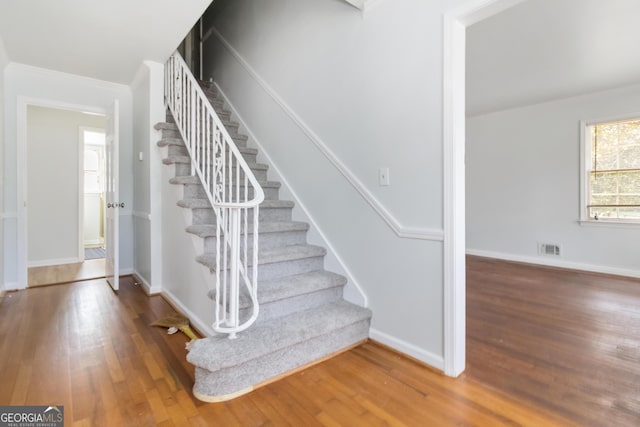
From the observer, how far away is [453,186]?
1752 millimetres

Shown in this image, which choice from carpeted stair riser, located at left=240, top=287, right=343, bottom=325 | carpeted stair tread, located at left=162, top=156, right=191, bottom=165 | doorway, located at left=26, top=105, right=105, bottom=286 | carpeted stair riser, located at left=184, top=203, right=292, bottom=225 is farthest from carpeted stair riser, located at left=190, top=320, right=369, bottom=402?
doorway, located at left=26, top=105, right=105, bottom=286

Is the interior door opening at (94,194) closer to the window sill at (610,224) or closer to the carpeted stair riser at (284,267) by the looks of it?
the carpeted stair riser at (284,267)

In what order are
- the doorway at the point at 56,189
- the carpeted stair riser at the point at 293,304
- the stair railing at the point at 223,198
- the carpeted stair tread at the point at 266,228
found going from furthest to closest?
the doorway at the point at 56,189 < the carpeted stair tread at the point at 266,228 < the carpeted stair riser at the point at 293,304 < the stair railing at the point at 223,198

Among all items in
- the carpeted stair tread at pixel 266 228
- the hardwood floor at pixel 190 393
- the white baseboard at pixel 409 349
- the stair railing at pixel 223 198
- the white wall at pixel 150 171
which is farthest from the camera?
the white wall at pixel 150 171

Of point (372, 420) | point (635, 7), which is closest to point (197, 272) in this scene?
point (372, 420)

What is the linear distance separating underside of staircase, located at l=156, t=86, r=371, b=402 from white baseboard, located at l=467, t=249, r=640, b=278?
4002 mm

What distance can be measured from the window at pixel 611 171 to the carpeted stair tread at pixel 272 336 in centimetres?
423

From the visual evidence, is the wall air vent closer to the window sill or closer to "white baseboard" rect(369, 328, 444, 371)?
the window sill

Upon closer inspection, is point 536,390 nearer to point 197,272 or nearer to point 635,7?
point 197,272

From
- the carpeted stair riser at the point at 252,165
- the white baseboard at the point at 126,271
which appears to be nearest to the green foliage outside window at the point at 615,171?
the carpeted stair riser at the point at 252,165

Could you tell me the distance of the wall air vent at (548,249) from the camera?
4.68 meters

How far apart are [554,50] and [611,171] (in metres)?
2.30

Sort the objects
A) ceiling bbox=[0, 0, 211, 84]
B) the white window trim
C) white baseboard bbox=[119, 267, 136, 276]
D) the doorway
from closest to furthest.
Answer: ceiling bbox=[0, 0, 211, 84]
white baseboard bbox=[119, 267, 136, 276]
the white window trim
the doorway

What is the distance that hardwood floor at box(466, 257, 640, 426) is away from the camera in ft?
5.18
